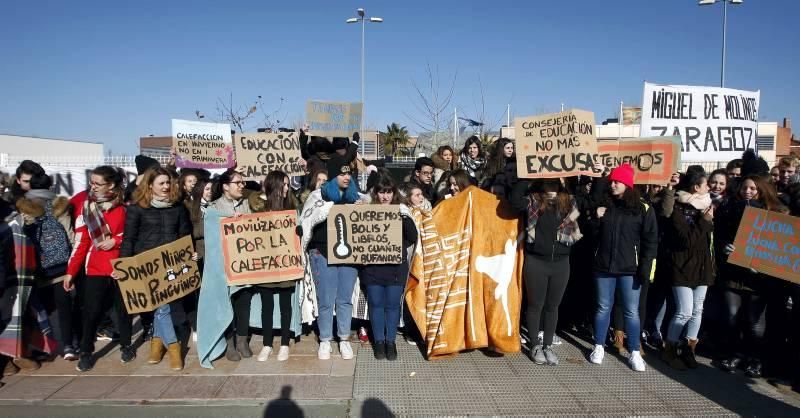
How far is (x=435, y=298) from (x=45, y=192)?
13.7 ft

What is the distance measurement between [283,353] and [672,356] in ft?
13.0

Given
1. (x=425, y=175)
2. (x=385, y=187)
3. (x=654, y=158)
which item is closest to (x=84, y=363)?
(x=385, y=187)

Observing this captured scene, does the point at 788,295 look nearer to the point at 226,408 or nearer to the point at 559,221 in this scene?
the point at 559,221

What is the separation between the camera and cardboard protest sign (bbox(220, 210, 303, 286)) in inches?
205

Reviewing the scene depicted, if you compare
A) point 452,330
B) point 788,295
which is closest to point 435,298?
point 452,330

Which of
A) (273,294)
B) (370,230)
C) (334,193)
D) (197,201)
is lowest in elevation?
(273,294)

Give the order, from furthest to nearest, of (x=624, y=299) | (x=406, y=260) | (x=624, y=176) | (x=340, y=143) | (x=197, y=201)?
(x=340, y=143) → (x=197, y=201) → (x=406, y=260) → (x=624, y=299) → (x=624, y=176)

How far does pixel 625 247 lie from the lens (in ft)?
16.5

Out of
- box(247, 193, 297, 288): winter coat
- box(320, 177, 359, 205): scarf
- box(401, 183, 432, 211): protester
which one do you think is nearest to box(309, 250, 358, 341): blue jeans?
box(247, 193, 297, 288): winter coat

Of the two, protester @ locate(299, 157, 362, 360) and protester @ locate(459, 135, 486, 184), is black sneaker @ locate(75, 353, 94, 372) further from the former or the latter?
protester @ locate(459, 135, 486, 184)

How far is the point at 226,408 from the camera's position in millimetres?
4316

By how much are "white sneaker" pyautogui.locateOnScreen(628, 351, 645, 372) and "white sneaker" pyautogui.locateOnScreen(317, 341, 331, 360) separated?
3036mm

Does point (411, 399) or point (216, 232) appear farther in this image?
point (216, 232)

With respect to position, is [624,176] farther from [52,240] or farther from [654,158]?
[52,240]
